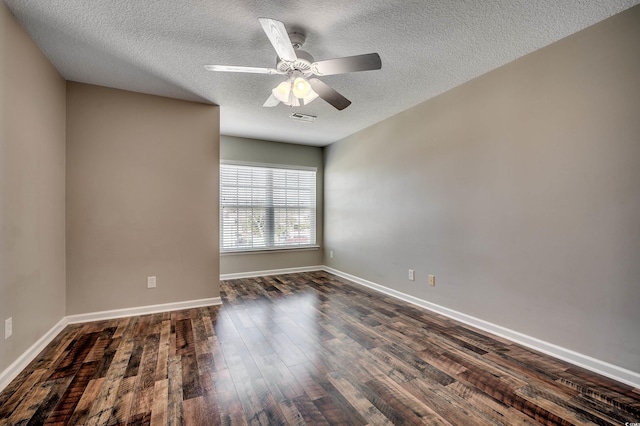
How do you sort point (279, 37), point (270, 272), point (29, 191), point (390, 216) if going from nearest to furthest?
point (279, 37) < point (29, 191) < point (390, 216) < point (270, 272)

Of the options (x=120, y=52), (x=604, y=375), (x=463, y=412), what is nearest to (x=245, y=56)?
(x=120, y=52)

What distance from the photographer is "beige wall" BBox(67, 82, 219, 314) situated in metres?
3.03

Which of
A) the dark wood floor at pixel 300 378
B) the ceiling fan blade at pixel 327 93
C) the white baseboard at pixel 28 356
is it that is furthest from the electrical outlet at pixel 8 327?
the ceiling fan blade at pixel 327 93

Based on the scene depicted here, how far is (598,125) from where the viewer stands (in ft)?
6.82

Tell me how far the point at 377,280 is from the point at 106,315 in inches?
134

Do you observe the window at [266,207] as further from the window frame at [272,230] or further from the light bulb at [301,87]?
the light bulb at [301,87]

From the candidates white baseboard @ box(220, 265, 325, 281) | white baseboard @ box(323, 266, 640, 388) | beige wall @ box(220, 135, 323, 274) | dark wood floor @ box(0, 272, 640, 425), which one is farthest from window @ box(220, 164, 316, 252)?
white baseboard @ box(323, 266, 640, 388)

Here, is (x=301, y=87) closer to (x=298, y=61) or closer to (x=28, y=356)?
(x=298, y=61)

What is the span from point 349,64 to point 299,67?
0.41 meters

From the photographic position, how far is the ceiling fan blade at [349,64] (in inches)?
74.3

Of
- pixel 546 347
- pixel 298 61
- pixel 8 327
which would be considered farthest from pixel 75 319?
pixel 546 347

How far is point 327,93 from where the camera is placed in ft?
7.79

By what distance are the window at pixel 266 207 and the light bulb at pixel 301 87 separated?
3.15 meters

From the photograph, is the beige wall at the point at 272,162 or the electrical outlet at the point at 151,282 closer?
the electrical outlet at the point at 151,282
